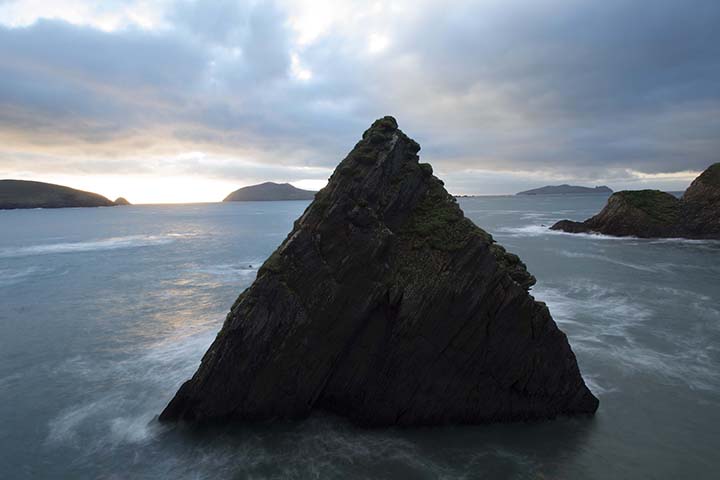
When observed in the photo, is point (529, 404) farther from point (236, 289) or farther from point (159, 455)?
point (236, 289)

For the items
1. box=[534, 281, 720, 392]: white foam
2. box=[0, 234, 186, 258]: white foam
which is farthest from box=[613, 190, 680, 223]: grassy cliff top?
box=[0, 234, 186, 258]: white foam

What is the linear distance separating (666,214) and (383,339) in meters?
83.0

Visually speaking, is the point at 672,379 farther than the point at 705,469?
Yes

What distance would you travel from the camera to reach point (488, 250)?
16.5 metres

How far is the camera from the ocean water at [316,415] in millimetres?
14648

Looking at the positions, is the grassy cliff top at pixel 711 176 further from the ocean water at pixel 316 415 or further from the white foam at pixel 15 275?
the white foam at pixel 15 275

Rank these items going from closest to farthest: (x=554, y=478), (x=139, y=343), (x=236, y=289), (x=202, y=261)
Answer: (x=554, y=478) < (x=139, y=343) < (x=236, y=289) < (x=202, y=261)

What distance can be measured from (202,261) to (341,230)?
1968 inches

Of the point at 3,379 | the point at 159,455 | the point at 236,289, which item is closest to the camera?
the point at 159,455

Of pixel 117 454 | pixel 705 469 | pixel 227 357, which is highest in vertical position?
pixel 227 357

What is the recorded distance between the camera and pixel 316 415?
1755 centimetres

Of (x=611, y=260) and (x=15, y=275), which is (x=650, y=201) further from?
(x=15, y=275)

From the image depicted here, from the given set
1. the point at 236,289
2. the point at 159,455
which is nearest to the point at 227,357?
the point at 159,455

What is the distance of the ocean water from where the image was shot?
14.6 meters
